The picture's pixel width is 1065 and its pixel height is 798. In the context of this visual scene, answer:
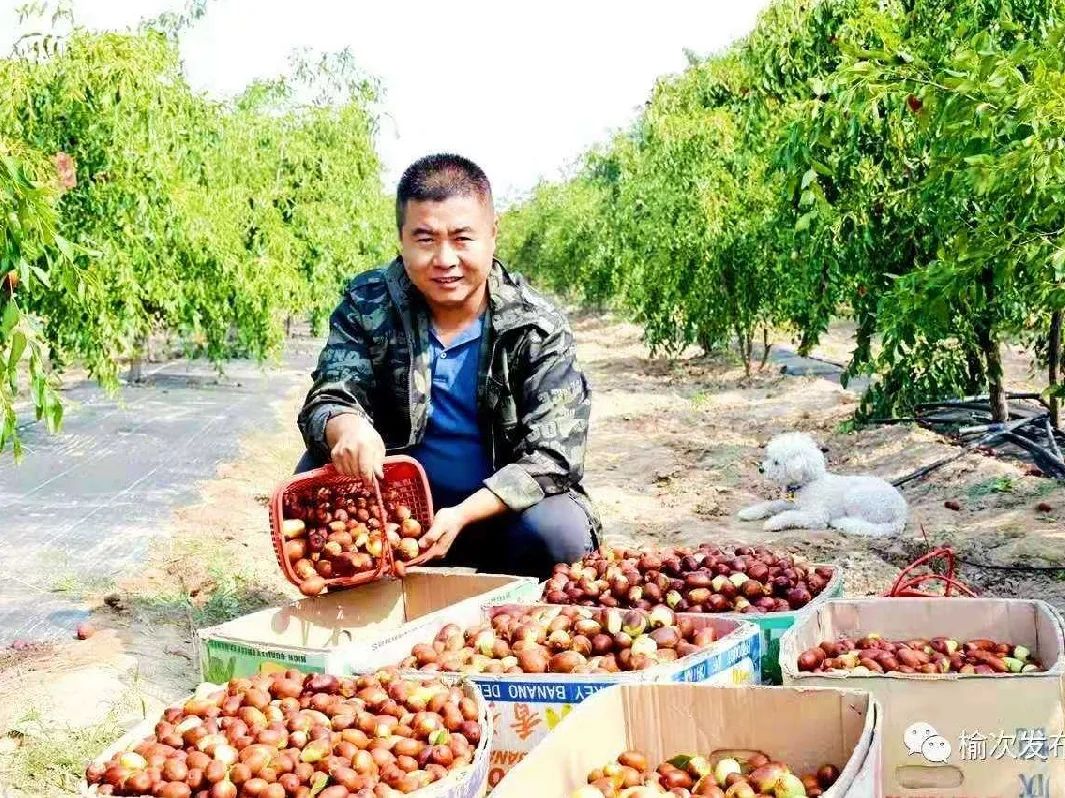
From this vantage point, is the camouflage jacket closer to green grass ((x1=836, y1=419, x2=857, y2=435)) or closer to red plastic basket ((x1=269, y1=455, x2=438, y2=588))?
red plastic basket ((x1=269, y1=455, x2=438, y2=588))

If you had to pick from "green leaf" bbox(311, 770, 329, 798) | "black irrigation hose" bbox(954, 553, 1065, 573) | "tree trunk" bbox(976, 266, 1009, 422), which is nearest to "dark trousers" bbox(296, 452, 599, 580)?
"green leaf" bbox(311, 770, 329, 798)

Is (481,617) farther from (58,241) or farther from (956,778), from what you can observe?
(58,241)

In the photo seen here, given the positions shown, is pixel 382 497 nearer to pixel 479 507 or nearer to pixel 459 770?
pixel 479 507

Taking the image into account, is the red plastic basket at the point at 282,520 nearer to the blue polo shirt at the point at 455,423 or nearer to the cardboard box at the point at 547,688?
the blue polo shirt at the point at 455,423

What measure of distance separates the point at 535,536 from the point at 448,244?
3.07 feet

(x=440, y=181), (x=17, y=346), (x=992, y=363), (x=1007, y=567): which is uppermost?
(x=440, y=181)

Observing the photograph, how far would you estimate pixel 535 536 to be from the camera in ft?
11.6

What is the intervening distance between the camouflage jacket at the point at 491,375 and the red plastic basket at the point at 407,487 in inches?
9.0

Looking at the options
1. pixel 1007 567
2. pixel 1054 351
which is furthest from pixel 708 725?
pixel 1054 351

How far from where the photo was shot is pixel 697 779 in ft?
7.45

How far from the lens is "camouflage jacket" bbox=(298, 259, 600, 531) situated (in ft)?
11.8

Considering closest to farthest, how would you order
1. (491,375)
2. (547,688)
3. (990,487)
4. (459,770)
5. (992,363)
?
1. (459,770)
2. (547,688)
3. (491,375)
4. (990,487)
5. (992,363)

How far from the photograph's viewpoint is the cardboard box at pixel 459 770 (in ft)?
6.61

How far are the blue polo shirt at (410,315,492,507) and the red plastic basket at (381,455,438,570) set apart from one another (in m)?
0.25
